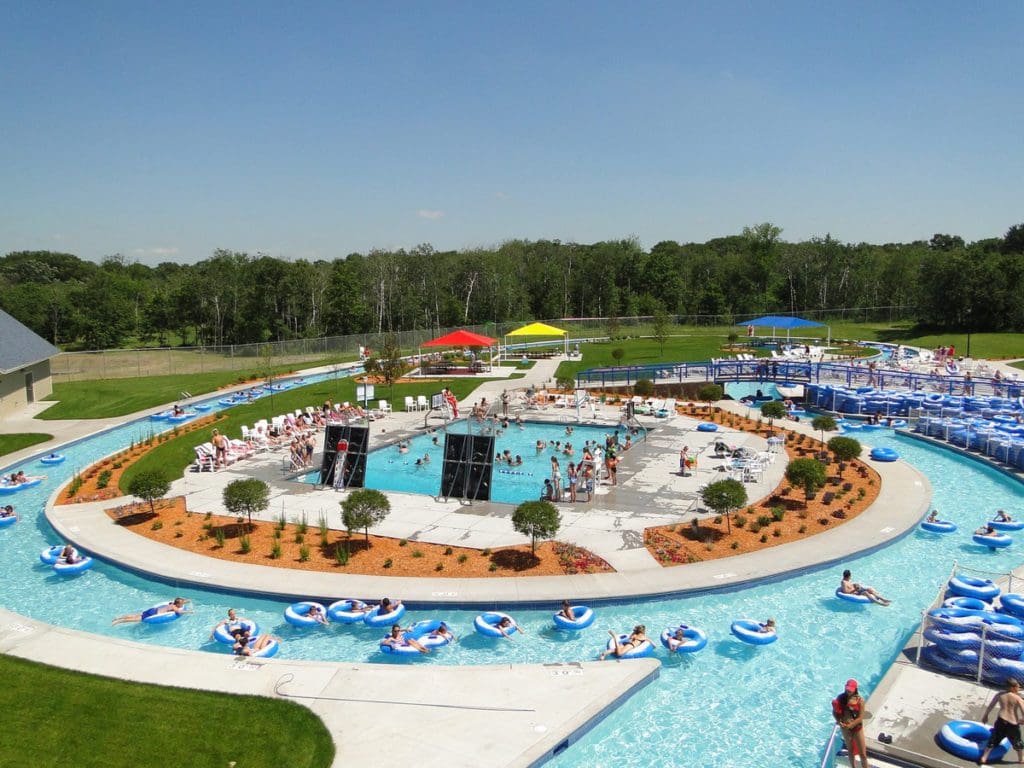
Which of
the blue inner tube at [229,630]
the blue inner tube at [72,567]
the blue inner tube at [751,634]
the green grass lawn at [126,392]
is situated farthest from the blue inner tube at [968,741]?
the green grass lawn at [126,392]

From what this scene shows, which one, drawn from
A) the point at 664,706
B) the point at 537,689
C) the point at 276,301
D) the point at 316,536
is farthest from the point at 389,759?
the point at 276,301

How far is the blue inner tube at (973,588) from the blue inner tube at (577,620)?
745 centimetres

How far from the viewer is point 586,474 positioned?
2212 cm

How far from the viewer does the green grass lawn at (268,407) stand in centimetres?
2698

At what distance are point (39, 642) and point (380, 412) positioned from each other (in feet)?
76.1

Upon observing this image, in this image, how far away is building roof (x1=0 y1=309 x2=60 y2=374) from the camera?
37056mm

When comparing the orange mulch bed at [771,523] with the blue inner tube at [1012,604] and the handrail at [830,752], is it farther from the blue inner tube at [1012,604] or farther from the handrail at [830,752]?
the handrail at [830,752]

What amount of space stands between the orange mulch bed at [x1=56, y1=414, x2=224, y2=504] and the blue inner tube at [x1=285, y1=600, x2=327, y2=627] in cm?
1187

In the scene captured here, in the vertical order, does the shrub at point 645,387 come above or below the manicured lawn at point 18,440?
above

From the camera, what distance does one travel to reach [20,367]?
122ft

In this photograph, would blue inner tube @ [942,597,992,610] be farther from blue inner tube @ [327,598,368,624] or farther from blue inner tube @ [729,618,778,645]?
blue inner tube @ [327,598,368,624]

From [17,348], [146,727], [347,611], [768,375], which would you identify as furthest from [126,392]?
[768,375]

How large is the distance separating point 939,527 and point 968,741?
36.3 feet

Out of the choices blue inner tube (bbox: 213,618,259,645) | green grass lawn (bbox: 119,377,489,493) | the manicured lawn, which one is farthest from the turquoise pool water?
the manicured lawn
